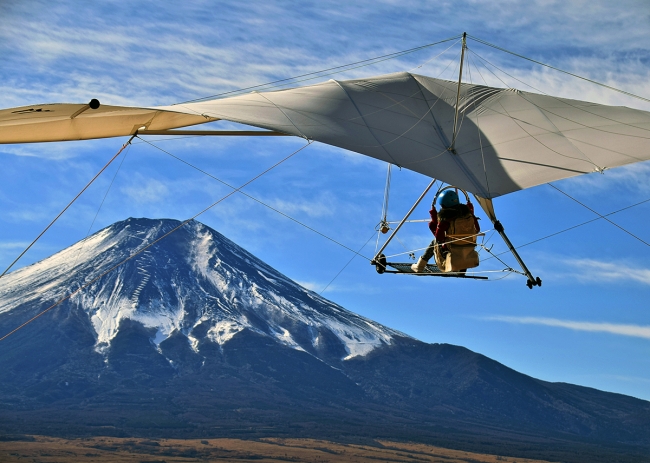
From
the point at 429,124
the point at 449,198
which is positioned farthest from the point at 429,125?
the point at 449,198

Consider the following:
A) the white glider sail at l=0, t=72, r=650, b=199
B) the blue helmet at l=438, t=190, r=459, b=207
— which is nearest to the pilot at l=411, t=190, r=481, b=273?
the blue helmet at l=438, t=190, r=459, b=207

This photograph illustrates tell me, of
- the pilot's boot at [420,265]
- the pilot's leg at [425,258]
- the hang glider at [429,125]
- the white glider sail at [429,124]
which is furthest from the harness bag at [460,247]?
the white glider sail at [429,124]

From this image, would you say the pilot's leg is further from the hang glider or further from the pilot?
the hang glider

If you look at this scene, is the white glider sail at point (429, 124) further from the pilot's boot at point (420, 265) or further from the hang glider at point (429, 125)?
the pilot's boot at point (420, 265)

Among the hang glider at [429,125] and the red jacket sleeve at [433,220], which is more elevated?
the hang glider at [429,125]

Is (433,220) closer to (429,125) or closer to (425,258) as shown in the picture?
(425,258)

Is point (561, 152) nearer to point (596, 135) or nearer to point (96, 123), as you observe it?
point (596, 135)

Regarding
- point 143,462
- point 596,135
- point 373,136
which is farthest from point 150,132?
point 143,462
